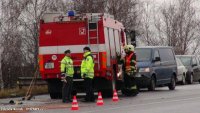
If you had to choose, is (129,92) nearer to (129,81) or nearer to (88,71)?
(129,81)

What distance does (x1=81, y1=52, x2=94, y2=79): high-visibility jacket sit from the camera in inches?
763

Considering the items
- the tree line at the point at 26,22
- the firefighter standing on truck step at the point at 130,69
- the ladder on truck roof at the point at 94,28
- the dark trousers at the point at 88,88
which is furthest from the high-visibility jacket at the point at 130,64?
the tree line at the point at 26,22

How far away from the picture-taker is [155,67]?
2522 cm

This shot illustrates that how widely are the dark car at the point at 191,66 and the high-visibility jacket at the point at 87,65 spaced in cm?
1535

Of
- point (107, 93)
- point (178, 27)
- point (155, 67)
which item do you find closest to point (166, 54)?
point (155, 67)

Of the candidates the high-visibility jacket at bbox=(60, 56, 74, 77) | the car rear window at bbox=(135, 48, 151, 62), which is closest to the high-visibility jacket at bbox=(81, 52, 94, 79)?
the high-visibility jacket at bbox=(60, 56, 74, 77)

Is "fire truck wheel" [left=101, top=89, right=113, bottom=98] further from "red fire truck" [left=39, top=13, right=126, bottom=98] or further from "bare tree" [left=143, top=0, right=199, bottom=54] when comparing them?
"bare tree" [left=143, top=0, right=199, bottom=54]

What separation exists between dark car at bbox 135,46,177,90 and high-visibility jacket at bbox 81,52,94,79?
18.3 ft

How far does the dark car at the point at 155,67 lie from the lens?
24781 millimetres

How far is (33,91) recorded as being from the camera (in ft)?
83.5

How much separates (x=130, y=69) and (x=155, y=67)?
317cm

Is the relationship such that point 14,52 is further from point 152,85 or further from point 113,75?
point 113,75

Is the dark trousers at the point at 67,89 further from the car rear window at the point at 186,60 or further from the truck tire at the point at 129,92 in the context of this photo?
the car rear window at the point at 186,60

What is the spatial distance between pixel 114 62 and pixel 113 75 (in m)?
0.50
